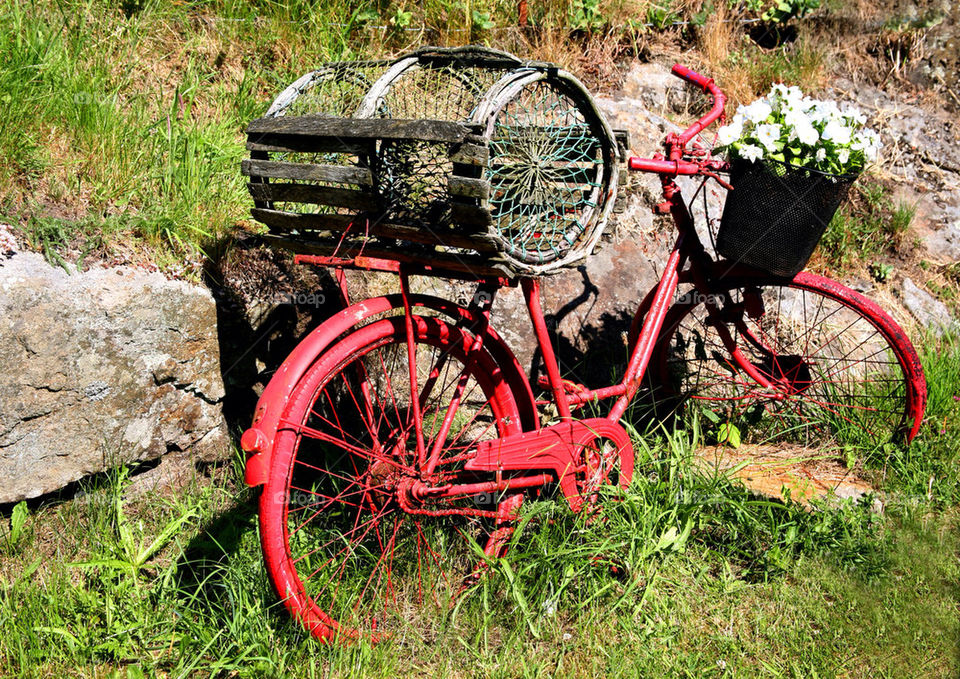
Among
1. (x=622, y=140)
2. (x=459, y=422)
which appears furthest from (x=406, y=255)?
(x=459, y=422)

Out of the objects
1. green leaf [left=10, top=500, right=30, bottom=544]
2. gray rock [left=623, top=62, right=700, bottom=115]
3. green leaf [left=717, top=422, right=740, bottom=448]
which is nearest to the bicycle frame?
green leaf [left=717, top=422, right=740, bottom=448]

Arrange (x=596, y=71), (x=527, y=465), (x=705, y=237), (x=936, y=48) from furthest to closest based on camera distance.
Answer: (x=936, y=48), (x=596, y=71), (x=705, y=237), (x=527, y=465)

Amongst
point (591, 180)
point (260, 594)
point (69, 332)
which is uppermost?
point (591, 180)

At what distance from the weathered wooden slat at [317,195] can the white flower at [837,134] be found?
1.82m

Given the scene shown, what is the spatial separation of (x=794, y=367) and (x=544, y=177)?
1835 millimetres

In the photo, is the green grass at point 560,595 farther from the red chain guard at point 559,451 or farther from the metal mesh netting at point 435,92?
the metal mesh netting at point 435,92

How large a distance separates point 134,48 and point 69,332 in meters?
1.99

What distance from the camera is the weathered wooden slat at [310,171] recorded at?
2.68 m

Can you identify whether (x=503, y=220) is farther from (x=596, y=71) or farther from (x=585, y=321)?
(x=596, y=71)

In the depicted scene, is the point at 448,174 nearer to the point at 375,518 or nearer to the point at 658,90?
the point at 375,518

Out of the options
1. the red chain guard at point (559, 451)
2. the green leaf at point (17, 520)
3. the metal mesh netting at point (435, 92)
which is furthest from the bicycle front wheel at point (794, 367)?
the green leaf at point (17, 520)

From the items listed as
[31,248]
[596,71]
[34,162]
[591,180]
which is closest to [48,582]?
[31,248]

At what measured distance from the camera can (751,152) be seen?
333cm

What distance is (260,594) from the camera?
3076mm
